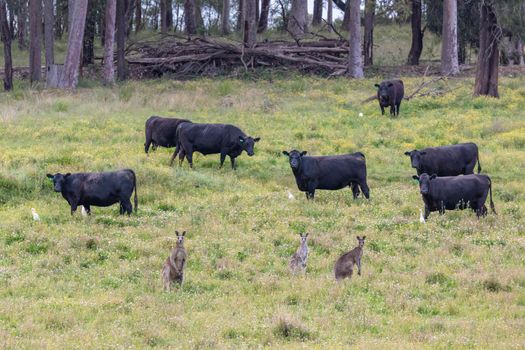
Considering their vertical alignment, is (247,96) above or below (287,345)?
above

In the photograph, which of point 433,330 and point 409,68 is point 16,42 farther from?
point 433,330

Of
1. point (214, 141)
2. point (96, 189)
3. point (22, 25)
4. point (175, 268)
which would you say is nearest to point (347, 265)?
point (175, 268)

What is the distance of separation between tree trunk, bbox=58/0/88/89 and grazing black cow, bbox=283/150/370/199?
69.9ft

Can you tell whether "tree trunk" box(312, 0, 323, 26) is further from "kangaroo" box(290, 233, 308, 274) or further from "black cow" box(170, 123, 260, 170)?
"kangaroo" box(290, 233, 308, 274)

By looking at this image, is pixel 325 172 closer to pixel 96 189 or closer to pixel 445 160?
pixel 445 160

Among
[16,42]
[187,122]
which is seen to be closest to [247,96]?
[187,122]

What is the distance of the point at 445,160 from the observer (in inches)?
900

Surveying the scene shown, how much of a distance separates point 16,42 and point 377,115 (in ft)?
122

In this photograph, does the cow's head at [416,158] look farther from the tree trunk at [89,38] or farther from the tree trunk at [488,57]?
the tree trunk at [89,38]

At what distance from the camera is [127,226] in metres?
18.5

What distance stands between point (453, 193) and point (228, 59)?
28.9 m

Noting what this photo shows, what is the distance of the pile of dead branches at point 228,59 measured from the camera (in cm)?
4619

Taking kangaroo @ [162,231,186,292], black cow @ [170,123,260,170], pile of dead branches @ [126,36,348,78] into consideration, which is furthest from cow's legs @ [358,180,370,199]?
pile of dead branches @ [126,36,348,78]

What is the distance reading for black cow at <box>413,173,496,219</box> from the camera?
1927 cm
